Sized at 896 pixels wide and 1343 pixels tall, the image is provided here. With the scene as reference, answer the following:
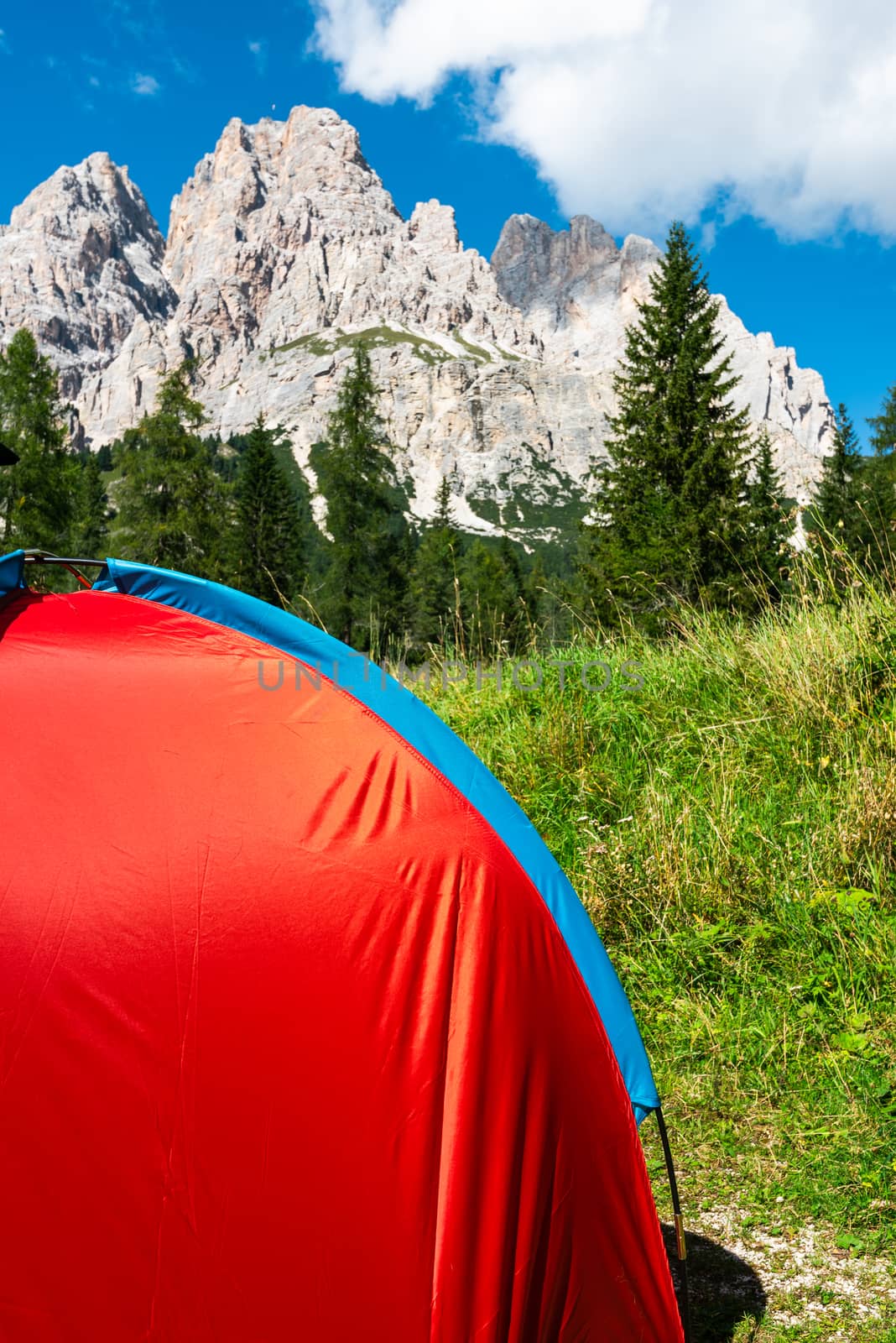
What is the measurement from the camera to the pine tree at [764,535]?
20.7 ft

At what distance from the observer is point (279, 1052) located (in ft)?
5.71

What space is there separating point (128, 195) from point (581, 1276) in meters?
219

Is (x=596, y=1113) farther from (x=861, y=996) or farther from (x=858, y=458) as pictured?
(x=858, y=458)

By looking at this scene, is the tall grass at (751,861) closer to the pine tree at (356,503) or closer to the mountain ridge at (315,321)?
the pine tree at (356,503)

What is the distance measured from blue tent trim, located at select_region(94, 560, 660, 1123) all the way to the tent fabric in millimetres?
57

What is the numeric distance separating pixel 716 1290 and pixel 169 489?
2663cm

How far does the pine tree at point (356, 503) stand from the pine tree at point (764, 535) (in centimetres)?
1275

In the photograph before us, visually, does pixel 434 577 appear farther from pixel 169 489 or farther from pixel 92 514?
pixel 169 489

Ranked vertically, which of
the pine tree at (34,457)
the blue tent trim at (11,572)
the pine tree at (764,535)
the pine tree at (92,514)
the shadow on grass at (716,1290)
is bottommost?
the shadow on grass at (716,1290)

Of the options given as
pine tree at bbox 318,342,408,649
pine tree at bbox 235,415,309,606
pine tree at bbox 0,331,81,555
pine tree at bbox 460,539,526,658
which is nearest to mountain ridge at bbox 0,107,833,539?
pine tree at bbox 460,539,526,658

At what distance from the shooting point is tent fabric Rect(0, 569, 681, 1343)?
1.65m

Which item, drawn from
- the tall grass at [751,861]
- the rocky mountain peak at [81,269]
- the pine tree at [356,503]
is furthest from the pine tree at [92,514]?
the rocky mountain peak at [81,269]

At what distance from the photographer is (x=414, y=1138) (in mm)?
1786

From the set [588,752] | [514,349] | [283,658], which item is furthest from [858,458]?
[514,349]
